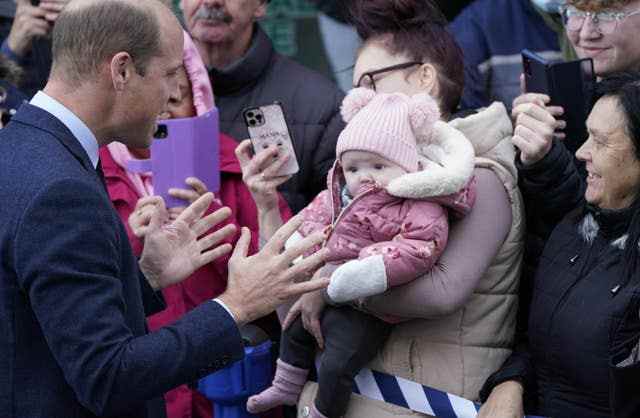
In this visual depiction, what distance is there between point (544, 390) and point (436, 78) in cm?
94

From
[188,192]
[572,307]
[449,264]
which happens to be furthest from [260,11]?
[572,307]

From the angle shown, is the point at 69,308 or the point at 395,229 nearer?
the point at 69,308

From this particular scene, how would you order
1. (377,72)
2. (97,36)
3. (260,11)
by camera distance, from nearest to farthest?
1. (97,36)
2. (377,72)
3. (260,11)

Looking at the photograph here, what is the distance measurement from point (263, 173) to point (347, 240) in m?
0.58

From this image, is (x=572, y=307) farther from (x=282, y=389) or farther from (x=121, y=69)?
(x=121, y=69)

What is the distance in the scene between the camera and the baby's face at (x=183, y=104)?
3846mm

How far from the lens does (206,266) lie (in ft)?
12.6

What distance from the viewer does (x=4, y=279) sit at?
2607mm

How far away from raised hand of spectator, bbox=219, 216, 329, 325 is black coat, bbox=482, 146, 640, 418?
660 mm

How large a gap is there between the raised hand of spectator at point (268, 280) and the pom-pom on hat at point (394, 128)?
35 centimetres

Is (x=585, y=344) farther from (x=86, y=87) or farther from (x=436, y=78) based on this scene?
(x=86, y=87)

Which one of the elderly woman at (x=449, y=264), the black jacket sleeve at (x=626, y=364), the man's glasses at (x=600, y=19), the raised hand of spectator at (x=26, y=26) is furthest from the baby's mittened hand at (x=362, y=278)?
the raised hand of spectator at (x=26, y=26)

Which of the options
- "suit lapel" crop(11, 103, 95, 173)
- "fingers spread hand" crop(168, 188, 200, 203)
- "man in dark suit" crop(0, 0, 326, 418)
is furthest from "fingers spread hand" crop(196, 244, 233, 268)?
"suit lapel" crop(11, 103, 95, 173)

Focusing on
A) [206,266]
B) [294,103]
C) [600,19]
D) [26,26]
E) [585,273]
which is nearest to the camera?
[585,273]
